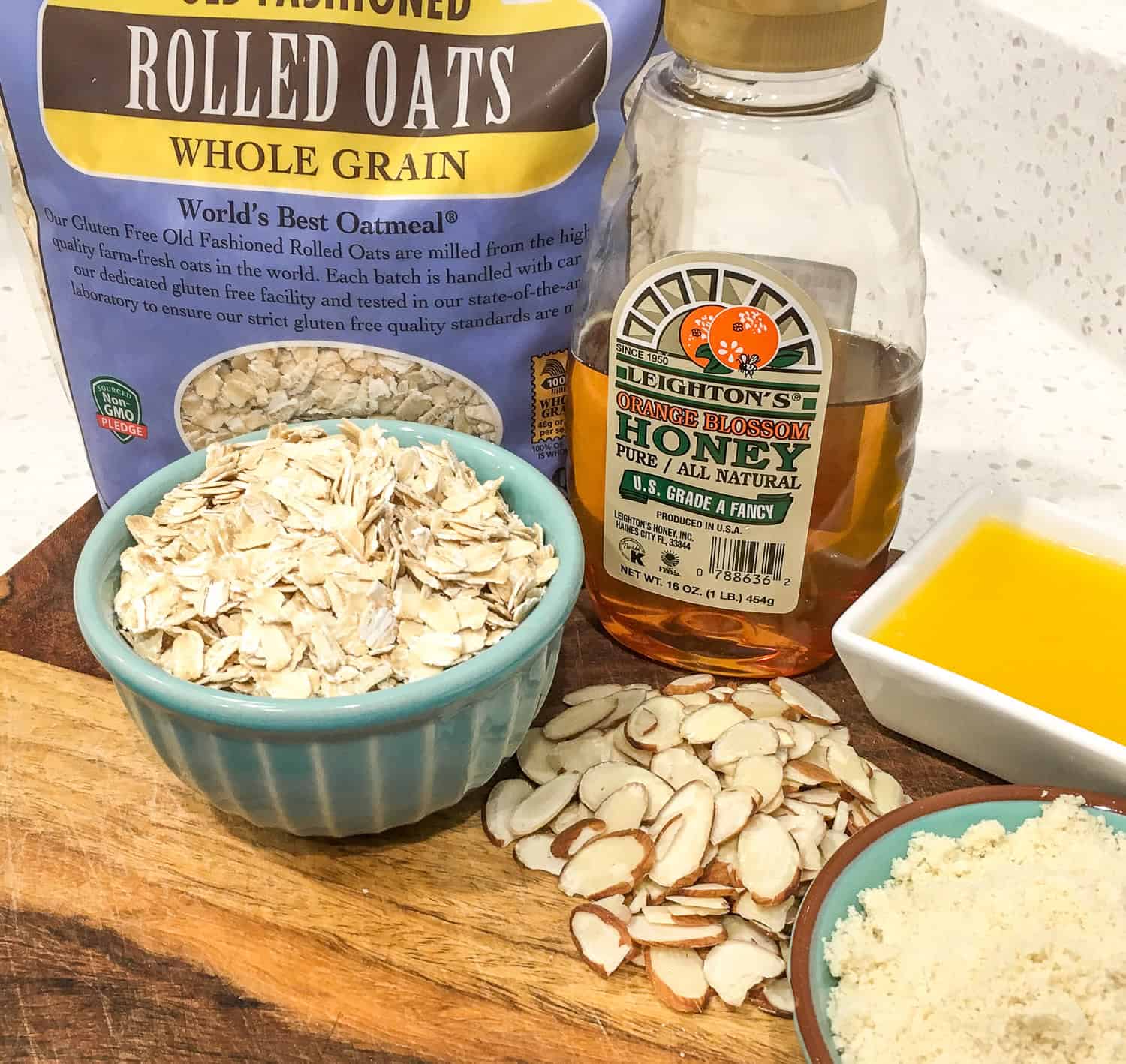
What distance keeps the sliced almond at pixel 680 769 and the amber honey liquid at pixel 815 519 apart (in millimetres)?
94

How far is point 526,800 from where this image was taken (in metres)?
0.68

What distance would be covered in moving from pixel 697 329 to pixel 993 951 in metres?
0.33

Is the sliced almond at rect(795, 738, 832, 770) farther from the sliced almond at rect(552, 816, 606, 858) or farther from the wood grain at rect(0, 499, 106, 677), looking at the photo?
the wood grain at rect(0, 499, 106, 677)

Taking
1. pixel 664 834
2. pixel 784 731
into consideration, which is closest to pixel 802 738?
pixel 784 731

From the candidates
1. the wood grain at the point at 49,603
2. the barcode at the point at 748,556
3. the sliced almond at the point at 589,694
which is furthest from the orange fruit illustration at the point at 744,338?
the wood grain at the point at 49,603

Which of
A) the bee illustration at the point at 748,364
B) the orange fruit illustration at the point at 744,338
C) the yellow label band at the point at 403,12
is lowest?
the bee illustration at the point at 748,364

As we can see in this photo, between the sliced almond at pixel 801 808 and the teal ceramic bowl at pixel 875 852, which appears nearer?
the teal ceramic bowl at pixel 875 852

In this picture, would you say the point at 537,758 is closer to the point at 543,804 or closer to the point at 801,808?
the point at 543,804

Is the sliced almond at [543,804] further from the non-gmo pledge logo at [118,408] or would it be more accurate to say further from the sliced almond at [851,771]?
the non-gmo pledge logo at [118,408]

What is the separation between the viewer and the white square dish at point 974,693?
627 mm

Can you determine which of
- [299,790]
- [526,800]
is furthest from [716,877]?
[299,790]

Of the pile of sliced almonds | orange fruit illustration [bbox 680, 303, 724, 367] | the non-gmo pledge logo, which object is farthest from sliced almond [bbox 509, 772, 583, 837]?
the non-gmo pledge logo

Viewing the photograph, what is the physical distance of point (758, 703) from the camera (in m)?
0.74

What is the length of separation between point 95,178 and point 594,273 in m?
0.30
